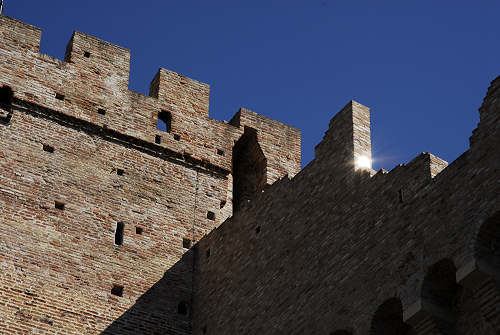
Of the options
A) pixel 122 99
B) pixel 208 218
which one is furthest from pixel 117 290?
pixel 122 99

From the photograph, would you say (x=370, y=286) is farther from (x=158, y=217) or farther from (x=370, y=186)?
(x=158, y=217)

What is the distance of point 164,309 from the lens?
20.0 meters

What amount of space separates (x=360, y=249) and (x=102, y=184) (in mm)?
6621

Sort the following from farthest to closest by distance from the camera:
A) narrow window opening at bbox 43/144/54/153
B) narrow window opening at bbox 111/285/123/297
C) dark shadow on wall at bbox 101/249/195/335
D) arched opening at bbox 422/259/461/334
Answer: narrow window opening at bbox 43/144/54/153 → narrow window opening at bbox 111/285/123/297 → dark shadow on wall at bbox 101/249/195/335 → arched opening at bbox 422/259/461/334

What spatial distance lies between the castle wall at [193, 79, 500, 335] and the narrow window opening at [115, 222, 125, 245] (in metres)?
1.60

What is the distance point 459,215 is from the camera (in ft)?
47.7

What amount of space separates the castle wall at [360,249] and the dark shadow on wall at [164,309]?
252 millimetres

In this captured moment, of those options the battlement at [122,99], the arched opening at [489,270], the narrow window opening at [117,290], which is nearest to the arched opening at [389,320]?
the arched opening at [489,270]

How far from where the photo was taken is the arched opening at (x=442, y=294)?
14.2 metres

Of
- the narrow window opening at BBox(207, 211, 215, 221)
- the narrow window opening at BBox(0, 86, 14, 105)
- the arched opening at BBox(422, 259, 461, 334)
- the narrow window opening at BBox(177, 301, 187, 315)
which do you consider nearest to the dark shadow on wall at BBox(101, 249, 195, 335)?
the narrow window opening at BBox(177, 301, 187, 315)

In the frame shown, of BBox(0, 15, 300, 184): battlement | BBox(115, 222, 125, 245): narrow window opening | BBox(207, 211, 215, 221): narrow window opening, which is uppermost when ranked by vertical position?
BBox(0, 15, 300, 184): battlement

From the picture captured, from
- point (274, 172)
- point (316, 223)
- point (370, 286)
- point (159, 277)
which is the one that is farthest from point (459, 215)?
point (274, 172)

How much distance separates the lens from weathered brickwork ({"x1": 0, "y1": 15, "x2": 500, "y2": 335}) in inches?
579

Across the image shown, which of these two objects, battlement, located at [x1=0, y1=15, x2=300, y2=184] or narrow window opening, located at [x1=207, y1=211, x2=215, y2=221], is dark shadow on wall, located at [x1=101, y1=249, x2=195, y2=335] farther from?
battlement, located at [x1=0, y1=15, x2=300, y2=184]
